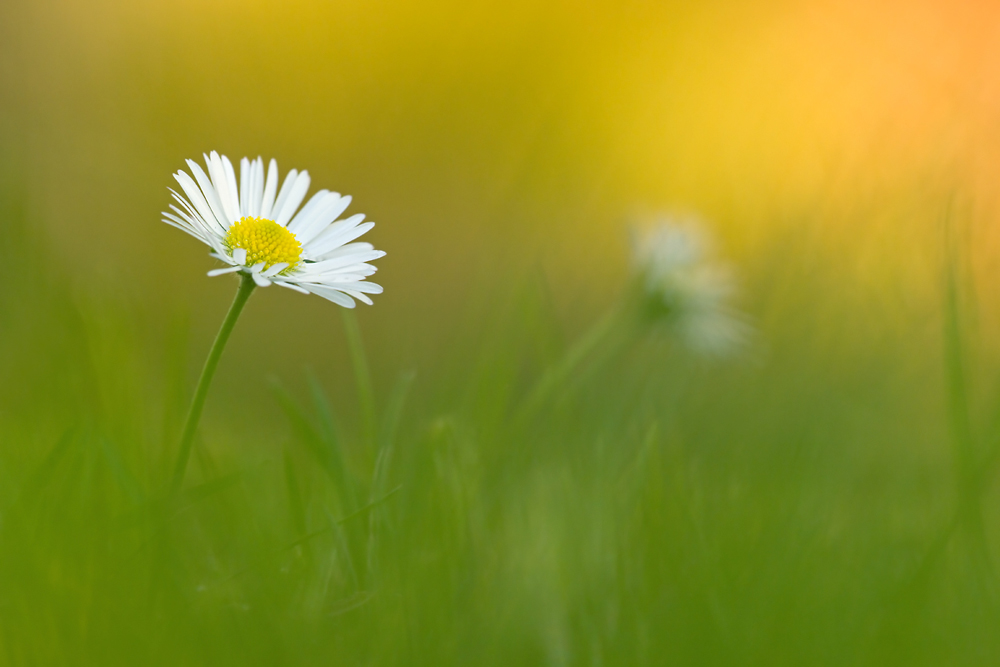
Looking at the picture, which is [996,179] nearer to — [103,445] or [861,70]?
[861,70]

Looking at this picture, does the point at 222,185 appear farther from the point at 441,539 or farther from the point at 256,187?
the point at 441,539

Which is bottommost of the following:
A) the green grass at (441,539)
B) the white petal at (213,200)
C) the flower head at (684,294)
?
the green grass at (441,539)

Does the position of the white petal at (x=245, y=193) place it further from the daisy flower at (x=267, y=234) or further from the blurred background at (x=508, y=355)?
the blurred background at (x=508, y=355)

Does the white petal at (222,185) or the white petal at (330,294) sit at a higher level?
the white petal at (222,185)

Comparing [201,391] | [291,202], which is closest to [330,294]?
[201,391]

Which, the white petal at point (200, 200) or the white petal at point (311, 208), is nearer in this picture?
the white petal at point (200, 200)

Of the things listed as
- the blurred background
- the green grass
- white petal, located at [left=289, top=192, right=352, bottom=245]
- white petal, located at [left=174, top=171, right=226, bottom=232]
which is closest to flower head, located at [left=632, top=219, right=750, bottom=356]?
the blurred background

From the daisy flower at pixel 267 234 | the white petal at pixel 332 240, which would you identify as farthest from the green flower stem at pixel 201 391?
the white petal at pixel 332 240

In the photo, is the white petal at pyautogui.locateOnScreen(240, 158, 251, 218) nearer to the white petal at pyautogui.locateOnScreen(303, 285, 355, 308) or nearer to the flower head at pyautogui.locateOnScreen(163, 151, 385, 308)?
the flower head at pyautogui.locateOnScreen(163, 151, 385, 308)
